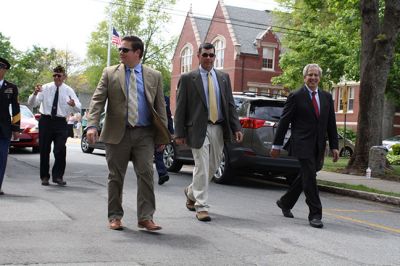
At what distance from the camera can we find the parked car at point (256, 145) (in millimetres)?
11070

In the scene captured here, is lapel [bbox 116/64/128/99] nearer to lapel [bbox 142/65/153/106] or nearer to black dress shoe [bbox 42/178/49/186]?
lapel [bbox 142/65/153/106]

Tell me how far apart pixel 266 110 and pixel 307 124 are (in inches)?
164

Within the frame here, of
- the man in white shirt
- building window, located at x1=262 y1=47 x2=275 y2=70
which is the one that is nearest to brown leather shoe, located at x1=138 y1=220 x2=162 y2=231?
the man in white shirt

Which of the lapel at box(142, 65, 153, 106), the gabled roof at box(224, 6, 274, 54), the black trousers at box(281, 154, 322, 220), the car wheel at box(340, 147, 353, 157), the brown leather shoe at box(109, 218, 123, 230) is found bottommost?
the car wheel at box(340, 147, 353, 157)

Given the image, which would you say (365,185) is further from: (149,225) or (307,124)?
(149,225)

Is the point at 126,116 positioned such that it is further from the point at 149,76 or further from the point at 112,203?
the point at 112,203

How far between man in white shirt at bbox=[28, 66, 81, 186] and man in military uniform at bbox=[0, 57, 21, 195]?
4.09ft

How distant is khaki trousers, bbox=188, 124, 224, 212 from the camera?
7066 mm

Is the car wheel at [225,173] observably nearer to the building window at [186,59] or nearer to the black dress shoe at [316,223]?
the black dress shoe at [316,223]

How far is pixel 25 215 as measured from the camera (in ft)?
22.0

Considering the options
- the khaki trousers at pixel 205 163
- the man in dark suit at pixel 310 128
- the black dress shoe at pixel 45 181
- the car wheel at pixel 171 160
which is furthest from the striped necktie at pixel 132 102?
the car wheel at pixel 171 160

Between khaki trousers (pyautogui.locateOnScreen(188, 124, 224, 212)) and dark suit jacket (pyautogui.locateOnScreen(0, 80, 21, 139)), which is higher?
dark suit jacket (pyautogui.locateOnScreen(0, 80, 21, 139))

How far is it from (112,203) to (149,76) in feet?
4.46

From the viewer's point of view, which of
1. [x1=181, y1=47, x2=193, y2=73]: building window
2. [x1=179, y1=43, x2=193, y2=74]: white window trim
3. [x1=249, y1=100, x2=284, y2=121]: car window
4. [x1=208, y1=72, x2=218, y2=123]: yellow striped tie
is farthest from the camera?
[x1=181, y1=47, x2=193, y2=73]: building window
